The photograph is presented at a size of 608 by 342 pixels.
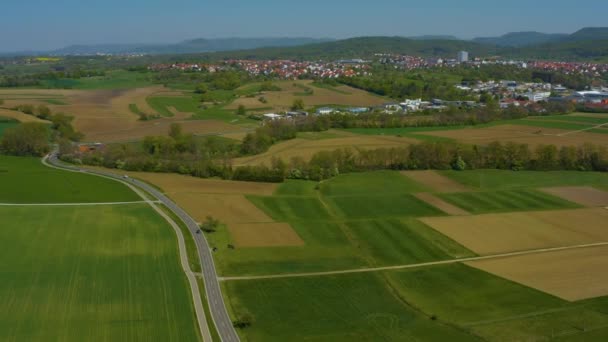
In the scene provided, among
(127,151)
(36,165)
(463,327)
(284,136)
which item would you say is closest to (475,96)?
(284,136)

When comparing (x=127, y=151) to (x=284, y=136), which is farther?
(x=284, y=136)

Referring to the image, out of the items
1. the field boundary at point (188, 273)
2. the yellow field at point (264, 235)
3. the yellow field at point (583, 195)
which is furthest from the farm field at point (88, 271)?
the yellow field at point (583, 195)

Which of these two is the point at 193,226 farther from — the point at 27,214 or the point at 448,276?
the point at 448,276

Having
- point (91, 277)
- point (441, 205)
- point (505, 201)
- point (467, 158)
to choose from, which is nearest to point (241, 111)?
point (467, 158)

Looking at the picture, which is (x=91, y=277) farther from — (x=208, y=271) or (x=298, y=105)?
(x=298, y=105)

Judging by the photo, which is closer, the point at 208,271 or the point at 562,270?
the point at 208,271

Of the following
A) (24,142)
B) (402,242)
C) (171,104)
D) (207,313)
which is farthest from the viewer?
(171,104)

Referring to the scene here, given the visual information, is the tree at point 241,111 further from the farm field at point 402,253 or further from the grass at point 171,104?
the farm field at point 402,253

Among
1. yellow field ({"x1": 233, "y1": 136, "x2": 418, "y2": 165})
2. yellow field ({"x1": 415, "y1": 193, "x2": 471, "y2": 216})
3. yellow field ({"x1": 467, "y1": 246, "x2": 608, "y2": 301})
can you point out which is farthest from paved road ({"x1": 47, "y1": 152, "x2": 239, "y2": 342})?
yellow field ({"x1": 415, "y1": 193, "x2": 471, "y2": 216})
